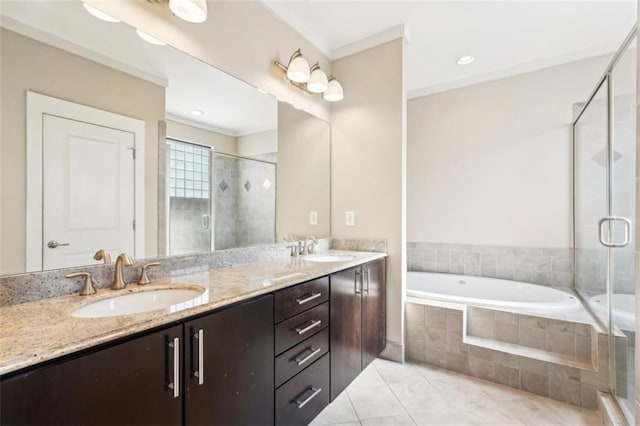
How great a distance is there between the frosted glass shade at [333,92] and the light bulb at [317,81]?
105 millimetres

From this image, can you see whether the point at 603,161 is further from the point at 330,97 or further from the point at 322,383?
the point at 322,383

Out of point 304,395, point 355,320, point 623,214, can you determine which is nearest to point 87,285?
point 304,395

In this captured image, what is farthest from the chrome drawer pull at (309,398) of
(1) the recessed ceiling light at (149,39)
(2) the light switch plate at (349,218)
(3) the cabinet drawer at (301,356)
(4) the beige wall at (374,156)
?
(1) the recessed ceiling light at (149,39)

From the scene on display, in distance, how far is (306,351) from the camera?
1455mm

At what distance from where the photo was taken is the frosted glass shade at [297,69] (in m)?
2.04

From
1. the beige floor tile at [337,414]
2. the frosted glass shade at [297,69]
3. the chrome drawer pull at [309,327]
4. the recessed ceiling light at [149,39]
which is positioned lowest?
the beige floor tile at [337,414]

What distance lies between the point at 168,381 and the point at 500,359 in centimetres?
207

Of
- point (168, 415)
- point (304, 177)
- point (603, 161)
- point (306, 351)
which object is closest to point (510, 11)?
point (603, 161)

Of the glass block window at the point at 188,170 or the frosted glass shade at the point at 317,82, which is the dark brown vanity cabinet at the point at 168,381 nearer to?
the glass block window at the point at 188,170

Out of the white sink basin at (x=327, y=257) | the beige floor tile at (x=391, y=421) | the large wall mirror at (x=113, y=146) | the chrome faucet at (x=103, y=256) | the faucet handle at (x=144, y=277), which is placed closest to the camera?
the large wall mirror at (x=113, y=146)

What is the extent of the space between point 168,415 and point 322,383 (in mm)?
904

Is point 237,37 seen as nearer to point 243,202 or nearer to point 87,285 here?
point 243,202

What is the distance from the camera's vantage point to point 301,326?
1422 millimetres

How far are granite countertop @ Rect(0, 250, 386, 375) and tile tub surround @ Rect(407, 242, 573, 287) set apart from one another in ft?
7.39
